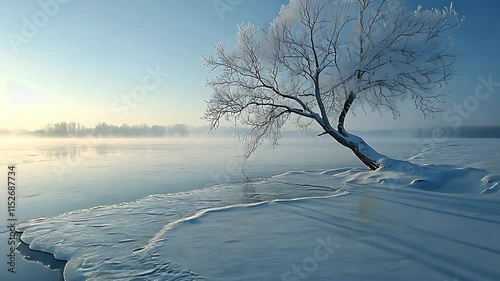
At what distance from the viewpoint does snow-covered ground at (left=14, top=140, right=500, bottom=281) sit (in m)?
4.12

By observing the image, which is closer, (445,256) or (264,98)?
(445,256)

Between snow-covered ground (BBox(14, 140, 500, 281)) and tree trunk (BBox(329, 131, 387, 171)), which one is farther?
tree trunk (BBox(329, 131, 387, 171))

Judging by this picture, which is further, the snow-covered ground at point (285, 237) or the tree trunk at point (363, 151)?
the tree trunk at point (363, 151)

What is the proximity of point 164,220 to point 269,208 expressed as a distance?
2.53 m

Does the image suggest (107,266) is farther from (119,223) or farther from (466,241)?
(466,241)

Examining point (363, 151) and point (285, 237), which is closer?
point (285, 237)

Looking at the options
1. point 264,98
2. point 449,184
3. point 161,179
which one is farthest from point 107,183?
point 449,184

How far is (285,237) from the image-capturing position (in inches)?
213

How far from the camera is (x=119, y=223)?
665 cm

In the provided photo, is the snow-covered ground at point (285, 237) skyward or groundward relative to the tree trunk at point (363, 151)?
groundward

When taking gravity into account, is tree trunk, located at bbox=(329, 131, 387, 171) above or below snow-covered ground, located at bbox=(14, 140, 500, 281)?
above

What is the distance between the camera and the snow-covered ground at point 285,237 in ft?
13.5

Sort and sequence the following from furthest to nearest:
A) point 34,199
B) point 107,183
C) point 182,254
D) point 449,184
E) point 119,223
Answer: point 107,183, point 449,184, point 34,199, point 119,223, point 182,254

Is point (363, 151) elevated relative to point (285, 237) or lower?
elevated
